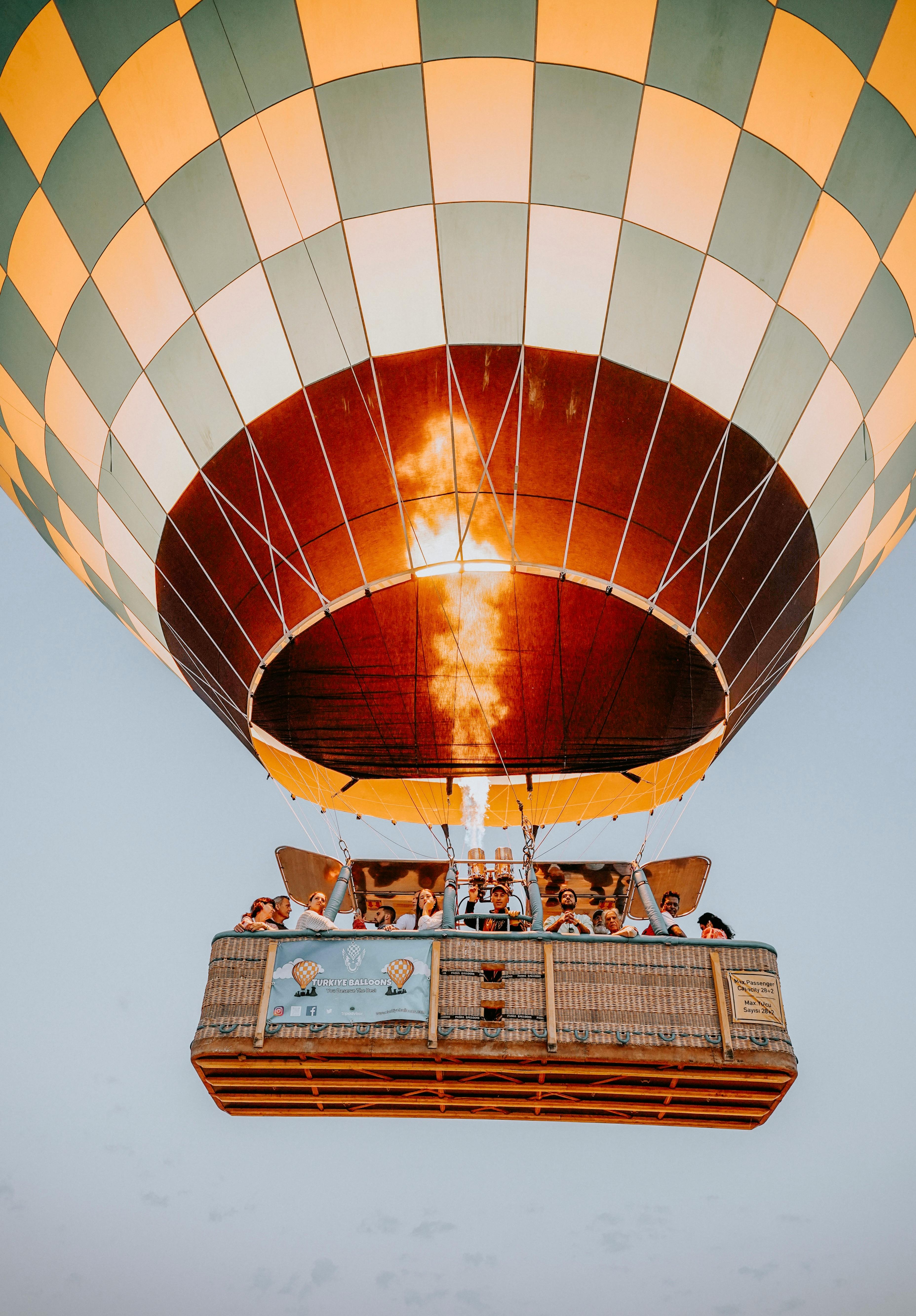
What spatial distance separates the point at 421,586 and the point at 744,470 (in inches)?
66.7

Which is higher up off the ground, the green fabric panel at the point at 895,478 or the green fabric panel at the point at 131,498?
the green fabric panel at the point at 895,478

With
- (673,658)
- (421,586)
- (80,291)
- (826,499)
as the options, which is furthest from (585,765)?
(80,291)

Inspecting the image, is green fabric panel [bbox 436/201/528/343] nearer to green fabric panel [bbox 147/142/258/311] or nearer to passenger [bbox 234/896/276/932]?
green fabric panel [bbox 147/142/258/311]

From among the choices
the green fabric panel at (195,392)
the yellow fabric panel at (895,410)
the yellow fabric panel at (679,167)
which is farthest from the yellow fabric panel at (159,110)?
the yellow fabric panel at (895,410)

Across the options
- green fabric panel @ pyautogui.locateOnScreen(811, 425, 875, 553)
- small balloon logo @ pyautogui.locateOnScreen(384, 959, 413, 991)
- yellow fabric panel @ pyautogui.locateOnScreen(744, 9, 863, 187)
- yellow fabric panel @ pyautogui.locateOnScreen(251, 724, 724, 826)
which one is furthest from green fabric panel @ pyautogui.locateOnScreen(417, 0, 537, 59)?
yellow fabric panel @ pyautogui.locateOnScreen(251, 724, 724, 826)

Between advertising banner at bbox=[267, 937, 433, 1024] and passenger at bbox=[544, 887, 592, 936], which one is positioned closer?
advertising banner at bbox=[267, 937, 433, 1024]

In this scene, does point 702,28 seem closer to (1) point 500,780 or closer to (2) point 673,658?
(2) point 673,658

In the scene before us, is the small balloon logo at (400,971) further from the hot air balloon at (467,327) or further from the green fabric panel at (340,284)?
the green fabric panel at (340,284)

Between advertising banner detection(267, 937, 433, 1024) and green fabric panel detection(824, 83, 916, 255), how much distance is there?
12.3ft

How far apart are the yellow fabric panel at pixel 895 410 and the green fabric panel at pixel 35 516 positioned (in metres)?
4.96

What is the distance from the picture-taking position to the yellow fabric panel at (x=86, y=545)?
633 centimetres

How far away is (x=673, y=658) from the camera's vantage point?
5648 millimetres

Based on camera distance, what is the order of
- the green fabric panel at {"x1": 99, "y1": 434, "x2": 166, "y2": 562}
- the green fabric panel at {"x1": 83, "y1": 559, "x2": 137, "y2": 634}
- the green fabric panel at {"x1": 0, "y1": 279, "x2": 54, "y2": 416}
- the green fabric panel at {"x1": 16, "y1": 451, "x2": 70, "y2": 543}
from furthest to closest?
the green fabric panel at {"x1": 83, "y1": 559, "x2": 137, "y2": 634} < the green fabric panel at {"x1": 16, "y1": 451, "x2": 70, "y2": 543} < the green fabric panel at {"x1": 99, "y1": 434, "x2": 166, "y2": 562} < the green fabric panel at {"x1": 0, "y1": 279, "x2": 54, "y2": 416}

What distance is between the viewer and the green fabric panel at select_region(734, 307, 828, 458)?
5121 millimetres
